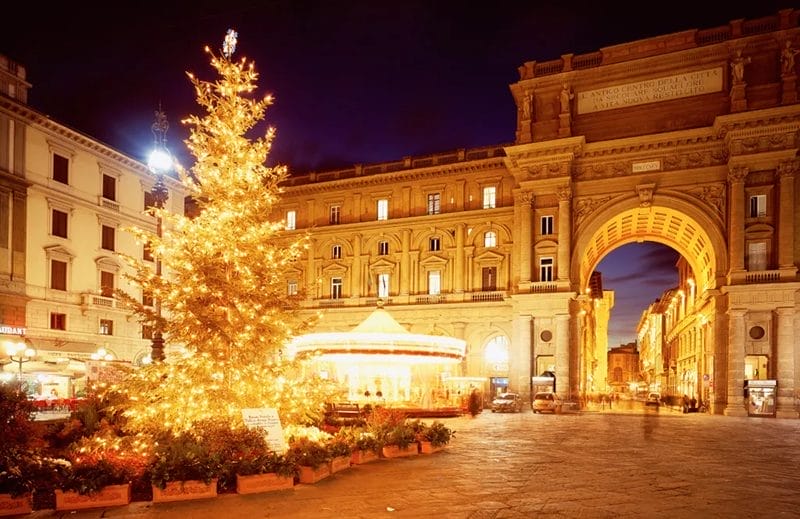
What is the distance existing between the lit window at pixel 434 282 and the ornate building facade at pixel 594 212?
11cm

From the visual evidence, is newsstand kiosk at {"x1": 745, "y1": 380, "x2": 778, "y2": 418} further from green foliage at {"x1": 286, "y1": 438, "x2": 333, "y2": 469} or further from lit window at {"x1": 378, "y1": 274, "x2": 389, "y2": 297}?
green foliage at {"x1": 286, "y1": 438, "x2": 333, "y2": 469}

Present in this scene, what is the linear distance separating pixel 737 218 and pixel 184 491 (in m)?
35.9

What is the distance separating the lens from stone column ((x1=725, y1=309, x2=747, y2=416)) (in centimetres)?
3572

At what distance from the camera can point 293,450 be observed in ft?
38.9

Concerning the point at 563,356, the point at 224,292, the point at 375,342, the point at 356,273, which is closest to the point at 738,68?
the point at 563,356

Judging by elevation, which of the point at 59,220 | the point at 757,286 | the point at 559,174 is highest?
the point at 559,174

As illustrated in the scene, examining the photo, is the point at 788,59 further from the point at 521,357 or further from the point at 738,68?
the point at 521,357

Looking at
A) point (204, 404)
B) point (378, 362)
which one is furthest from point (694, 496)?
point (378, 362)

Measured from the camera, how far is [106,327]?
1608 inches

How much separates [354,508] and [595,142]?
35881 mm

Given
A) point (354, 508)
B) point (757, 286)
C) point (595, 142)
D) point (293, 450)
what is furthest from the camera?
point (595, 142)

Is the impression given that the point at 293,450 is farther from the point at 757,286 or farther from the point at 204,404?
the point at 757,286

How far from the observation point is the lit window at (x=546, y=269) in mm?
42562

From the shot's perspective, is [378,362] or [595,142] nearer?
[378,362]
